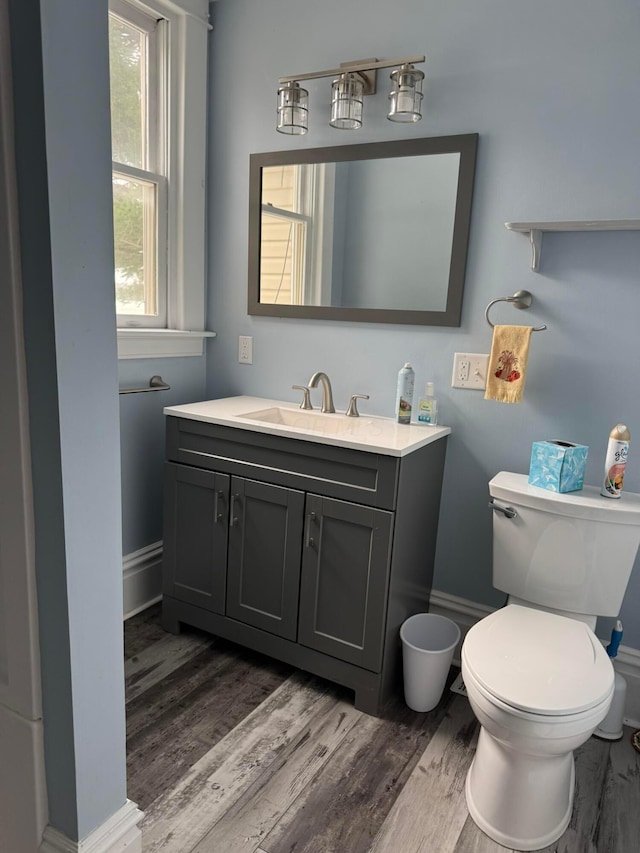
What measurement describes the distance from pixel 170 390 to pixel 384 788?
171 cm

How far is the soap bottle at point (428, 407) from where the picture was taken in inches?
86.9

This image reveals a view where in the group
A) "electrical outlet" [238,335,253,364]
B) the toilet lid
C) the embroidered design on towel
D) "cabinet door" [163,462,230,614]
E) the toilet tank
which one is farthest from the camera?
"electrical outlet" [238,335,253,364]

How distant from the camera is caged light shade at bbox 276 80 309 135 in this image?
88.5 inches

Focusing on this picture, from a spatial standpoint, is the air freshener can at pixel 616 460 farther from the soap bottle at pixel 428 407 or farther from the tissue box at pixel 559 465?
the soap bottle at pixel 428 407

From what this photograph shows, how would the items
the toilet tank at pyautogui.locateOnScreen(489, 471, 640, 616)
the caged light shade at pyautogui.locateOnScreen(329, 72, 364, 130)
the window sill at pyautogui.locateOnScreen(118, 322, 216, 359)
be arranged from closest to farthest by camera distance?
the toilet tank at pyautogui.locateOnScreen(489, 471, 640, 616)
the caged light shade at pyautogui.locateOnScreen(329, 72, 364, 130)
the window sill at pyautogui.locateOnScreen(118, 322, 216, 359)

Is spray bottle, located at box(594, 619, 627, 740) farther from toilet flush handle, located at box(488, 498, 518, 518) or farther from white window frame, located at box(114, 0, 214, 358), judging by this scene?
white window frame, located at box(114, 0, 214, 358)

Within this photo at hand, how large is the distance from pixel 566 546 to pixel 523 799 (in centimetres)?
69

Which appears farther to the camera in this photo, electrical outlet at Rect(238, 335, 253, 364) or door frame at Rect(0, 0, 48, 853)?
electrical outlet at Rect(238, 335, 253, 364)

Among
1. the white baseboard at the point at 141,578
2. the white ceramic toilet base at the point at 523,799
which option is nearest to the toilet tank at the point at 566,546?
the white ceramic toilet base at the point at 523,799

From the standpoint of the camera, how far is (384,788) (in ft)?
5.55

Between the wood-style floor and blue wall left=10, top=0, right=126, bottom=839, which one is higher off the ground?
blue wall left=10, top=0, right=126, bottom=839

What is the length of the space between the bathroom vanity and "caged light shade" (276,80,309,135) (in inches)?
42.7

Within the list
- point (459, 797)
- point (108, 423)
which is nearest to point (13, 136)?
point (108, 423)

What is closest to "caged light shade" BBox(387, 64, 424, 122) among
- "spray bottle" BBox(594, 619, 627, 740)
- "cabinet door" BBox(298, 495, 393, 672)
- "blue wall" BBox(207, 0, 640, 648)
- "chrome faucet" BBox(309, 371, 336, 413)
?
"blue wall" BBox(207, 0, 640, 648)
